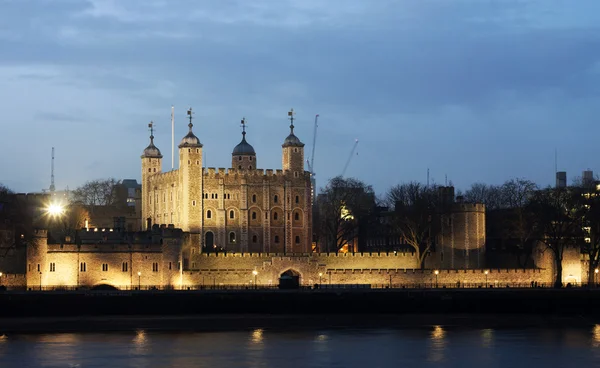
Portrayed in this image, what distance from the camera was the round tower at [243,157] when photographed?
5207 inches

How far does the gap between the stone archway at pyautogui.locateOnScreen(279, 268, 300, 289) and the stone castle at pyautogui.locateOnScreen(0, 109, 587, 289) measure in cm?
15

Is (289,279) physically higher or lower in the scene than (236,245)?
lower

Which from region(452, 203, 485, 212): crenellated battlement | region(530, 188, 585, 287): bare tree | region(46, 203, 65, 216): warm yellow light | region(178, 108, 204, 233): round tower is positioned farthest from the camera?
region(46, 203, 65, 216): warm yellow light

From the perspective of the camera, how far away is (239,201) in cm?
12731

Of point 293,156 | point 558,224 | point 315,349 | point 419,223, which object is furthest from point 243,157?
point 315,349

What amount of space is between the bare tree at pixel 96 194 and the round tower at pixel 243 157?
172 ft

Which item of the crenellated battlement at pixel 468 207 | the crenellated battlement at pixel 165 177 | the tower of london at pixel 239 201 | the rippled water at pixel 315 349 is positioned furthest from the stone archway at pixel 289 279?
the rippled water at pixel 315 349

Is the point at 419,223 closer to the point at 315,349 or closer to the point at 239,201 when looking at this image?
the point at 239,201

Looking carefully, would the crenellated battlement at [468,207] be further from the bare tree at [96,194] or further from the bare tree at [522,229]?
the bare tree at [96,194]

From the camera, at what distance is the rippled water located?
234 feet

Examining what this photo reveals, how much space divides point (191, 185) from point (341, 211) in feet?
98.7

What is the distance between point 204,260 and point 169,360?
43.8 meters

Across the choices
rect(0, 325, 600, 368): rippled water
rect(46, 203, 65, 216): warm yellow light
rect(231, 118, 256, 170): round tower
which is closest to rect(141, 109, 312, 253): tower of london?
rect(231, 118, 256, 170): round tower

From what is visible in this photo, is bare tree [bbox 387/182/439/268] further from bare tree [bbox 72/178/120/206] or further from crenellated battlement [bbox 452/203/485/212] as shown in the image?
bare tree [bbox 72/178/120/206]
